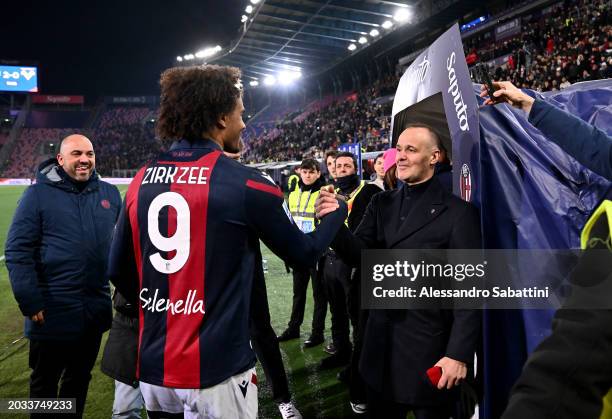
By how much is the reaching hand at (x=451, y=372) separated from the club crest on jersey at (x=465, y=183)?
755mm

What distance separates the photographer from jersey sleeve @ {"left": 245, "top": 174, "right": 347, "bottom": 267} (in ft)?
4.79

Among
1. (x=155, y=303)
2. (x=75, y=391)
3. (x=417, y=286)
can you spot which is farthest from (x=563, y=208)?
(x=75, y=391)

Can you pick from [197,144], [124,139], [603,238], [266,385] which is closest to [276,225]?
[197,144]

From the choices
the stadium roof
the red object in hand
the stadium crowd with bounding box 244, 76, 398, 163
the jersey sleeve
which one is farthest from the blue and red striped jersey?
the stadium roof

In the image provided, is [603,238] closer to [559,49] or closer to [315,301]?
[315,301]

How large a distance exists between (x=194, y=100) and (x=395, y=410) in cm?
167

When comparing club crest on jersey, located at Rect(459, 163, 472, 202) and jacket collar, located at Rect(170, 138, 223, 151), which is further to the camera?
club crest on jersey, located at Rect(459, 163, 472, 202)

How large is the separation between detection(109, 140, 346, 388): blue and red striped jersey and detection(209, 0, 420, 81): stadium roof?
963 inches

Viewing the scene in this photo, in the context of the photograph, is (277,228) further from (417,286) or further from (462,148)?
(462,148)

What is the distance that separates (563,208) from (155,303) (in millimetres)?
1691

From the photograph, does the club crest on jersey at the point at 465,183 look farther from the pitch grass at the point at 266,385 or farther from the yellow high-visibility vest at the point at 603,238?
the pitch grass at the point at 266,385

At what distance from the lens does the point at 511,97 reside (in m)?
1.95

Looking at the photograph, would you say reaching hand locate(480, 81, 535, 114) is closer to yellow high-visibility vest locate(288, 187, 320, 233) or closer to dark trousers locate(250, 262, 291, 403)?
dark trousers locate(250, 262, 291, 403)

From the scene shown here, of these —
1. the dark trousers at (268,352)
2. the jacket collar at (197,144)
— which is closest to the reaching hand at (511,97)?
the jacket collar at (197,144)
